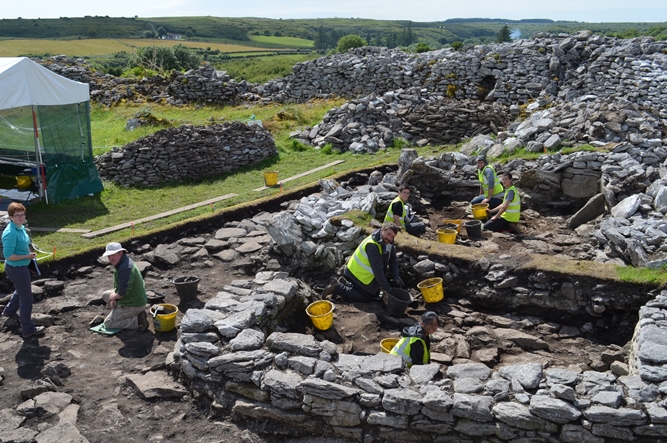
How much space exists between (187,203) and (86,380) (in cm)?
730

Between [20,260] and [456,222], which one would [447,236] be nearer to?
[456,222]

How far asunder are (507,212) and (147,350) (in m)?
6.87

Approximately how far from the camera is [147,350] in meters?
7.61

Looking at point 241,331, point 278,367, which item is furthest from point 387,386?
point 241,331

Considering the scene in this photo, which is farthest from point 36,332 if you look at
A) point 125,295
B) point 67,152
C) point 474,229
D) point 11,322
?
point 67,152

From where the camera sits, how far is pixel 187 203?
45.3 feet

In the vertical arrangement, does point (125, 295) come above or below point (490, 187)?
below

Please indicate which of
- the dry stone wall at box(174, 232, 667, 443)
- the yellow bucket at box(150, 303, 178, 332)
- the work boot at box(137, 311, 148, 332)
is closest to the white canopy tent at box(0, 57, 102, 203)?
the work boot at box(137, 311, 148, 332)

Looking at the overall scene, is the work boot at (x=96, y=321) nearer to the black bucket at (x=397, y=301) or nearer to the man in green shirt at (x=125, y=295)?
the man in green shirt at (x=125, y=295)

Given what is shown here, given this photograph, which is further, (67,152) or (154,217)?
(67,152)

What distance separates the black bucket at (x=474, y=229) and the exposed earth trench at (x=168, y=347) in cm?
27

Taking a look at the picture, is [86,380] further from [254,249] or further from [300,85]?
[300,85]

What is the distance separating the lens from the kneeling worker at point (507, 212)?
10867mm

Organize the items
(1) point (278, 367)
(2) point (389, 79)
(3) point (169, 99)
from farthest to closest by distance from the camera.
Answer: (3) point (169, 99), (2) point (389, 79), (1) point (278, 367)
